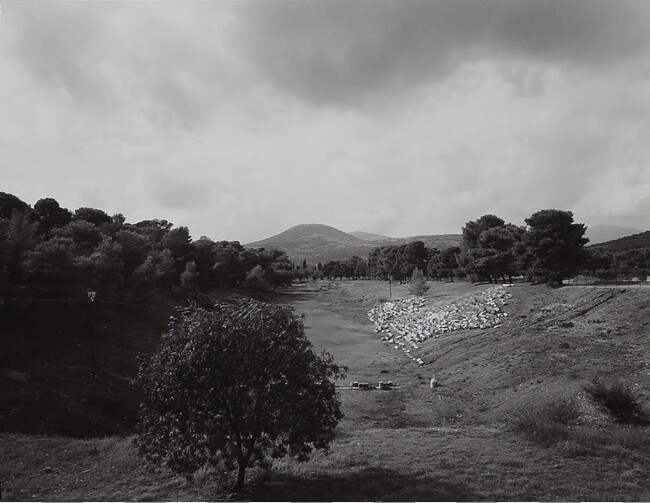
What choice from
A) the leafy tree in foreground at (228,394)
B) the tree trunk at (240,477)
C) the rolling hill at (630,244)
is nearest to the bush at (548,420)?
the leafy tree in foreground at (228,394)

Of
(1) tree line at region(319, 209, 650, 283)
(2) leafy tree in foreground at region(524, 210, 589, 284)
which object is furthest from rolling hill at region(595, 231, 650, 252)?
(2) leafy tree in foreground at region(524, 210, 589, 284)

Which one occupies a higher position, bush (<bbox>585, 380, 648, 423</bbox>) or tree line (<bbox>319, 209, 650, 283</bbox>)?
tree line (<bbox>319, 209, 650, 283</bbox>)

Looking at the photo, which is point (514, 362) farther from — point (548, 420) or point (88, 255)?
point (88, 255)

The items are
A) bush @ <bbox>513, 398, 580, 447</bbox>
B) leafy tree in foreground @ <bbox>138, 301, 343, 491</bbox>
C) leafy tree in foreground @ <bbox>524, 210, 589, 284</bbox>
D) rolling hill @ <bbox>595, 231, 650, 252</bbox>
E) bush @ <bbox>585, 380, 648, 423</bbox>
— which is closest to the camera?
leafy tree in foreground @ <bbox>138, 301, 343, 491</bbox>

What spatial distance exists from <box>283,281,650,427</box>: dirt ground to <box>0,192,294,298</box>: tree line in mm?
24140

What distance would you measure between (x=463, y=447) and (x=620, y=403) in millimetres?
7545

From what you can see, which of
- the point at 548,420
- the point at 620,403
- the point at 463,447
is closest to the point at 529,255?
the point at 620,403

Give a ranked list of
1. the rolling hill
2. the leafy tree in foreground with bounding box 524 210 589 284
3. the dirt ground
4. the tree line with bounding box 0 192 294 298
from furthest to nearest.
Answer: the rolling hill → the leafy tree in foreground with bounding box 524 210 589 284 → the tree line with bounding box 0 192 294 298 → the dirt ground

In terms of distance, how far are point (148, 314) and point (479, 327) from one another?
4171 cm

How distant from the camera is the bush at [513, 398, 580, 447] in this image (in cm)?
1357

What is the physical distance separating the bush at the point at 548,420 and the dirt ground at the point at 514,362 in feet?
2.16

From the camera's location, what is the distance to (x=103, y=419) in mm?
19594

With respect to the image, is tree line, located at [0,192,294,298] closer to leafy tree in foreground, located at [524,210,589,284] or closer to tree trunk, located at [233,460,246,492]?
tree trunk, located at [233,460,246,492]

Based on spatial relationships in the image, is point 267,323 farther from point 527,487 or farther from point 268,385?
point 527,487
